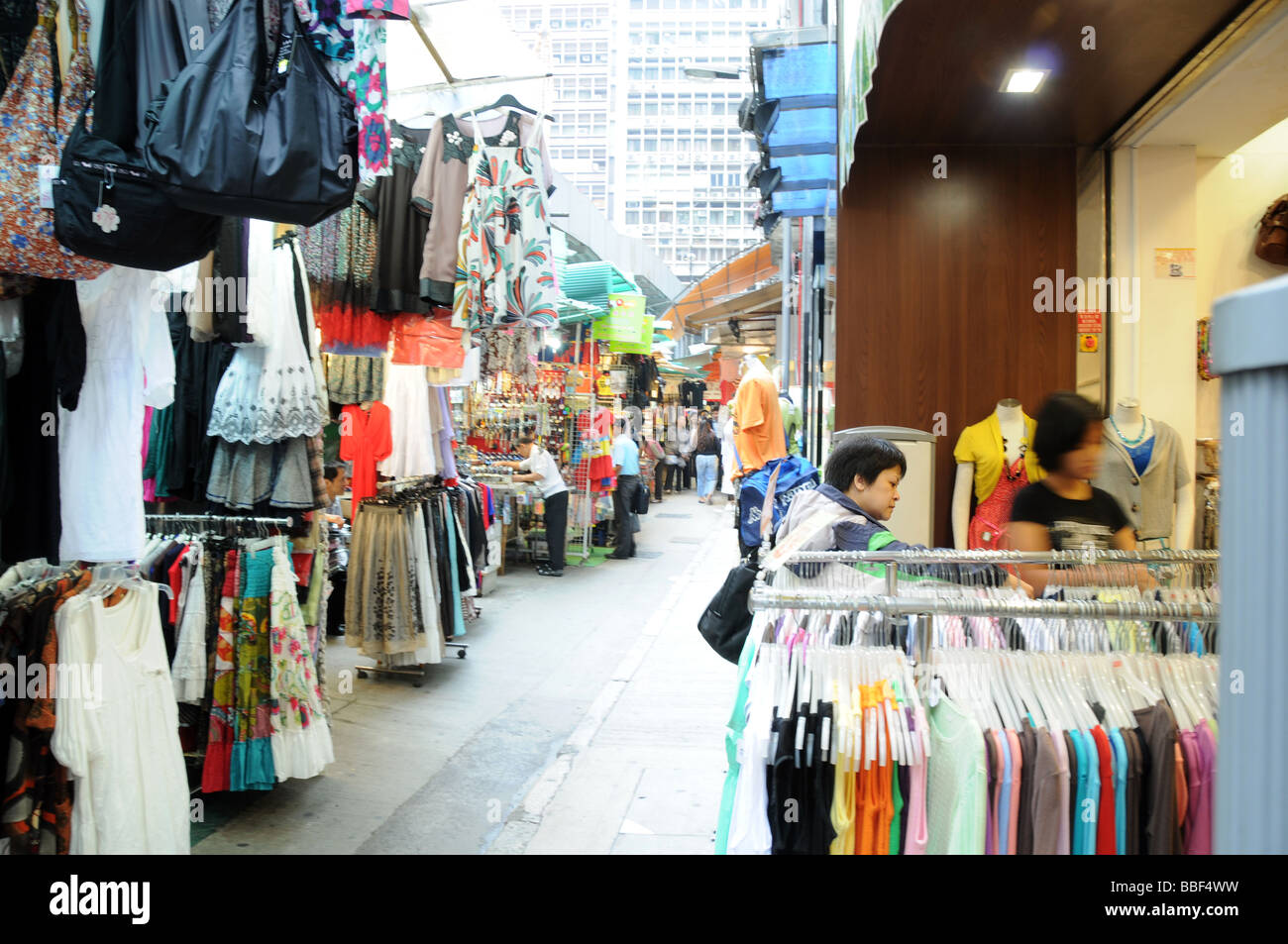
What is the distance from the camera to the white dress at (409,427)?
6504 mm

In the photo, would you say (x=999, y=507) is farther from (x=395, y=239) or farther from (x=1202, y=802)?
(x=395, y=239)

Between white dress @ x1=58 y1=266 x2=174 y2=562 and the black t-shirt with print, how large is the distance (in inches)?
129

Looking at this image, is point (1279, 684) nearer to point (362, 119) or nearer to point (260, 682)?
point (362, 119)

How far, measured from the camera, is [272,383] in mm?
4309

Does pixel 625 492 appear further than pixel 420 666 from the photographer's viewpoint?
Yes

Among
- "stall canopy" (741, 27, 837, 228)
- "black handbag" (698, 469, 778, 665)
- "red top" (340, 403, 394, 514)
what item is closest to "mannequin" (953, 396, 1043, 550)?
"black handbag" (698, 469, 778, 665)

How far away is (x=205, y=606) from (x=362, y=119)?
2.42 metres

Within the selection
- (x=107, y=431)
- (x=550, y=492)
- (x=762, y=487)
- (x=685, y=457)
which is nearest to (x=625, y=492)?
(x=550, y=492)

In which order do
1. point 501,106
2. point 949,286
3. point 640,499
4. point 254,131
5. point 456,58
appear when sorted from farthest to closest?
point 640,499 < point 501,106 < point 456,58 < point 949,286 < point 254,131

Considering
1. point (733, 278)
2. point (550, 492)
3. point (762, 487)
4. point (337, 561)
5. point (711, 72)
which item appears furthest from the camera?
point (733, 278)

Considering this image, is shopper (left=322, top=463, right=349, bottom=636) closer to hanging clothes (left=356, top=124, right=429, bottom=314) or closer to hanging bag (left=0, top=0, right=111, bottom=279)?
hanging clothes (left=356, top=124, right=429, bottom=314)

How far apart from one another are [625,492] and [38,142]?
33.8 feet

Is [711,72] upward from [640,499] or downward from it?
upward

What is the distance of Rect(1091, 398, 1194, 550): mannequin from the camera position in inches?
160
